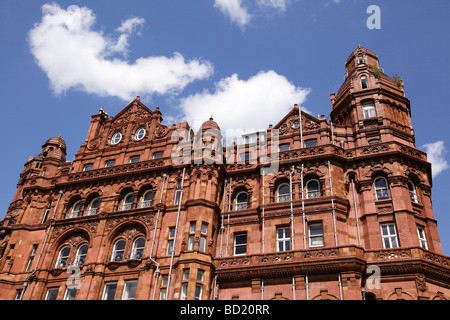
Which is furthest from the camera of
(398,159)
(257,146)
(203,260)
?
(257,146)

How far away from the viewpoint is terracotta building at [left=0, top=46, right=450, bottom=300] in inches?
1218

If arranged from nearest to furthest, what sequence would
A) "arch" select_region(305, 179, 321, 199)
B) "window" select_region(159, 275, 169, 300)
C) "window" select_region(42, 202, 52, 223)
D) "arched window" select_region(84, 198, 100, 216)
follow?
"window" select_region(159, 275, 169, 300)
"arch" select_region(305, 179, 321, 199)
"arched window" select_region(84, 198, 100, 216)
"window" select_region(42, 202, 52, 223)

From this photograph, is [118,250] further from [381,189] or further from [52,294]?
[381,189]

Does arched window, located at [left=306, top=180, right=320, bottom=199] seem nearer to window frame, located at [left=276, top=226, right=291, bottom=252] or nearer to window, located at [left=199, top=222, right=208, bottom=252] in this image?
window frame, located at [left=276, top=226, right=291, bottom=252]

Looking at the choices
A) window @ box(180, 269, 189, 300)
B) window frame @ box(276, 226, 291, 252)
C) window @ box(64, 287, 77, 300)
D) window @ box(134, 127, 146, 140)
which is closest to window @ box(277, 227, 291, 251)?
window frame @ box(276, 226, 291, 252)

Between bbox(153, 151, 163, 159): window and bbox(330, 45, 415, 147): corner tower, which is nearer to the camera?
bbox(330, 45, 415, 147): corner tower

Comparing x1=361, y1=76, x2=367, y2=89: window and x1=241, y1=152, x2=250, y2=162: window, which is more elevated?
x1=361, y1=76, x2=367, y2=89: window

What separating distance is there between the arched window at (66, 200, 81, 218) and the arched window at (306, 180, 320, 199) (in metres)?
20.4

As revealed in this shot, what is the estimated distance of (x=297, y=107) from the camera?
42094 mm

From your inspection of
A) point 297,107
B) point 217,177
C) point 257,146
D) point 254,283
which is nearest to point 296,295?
point 254,283
